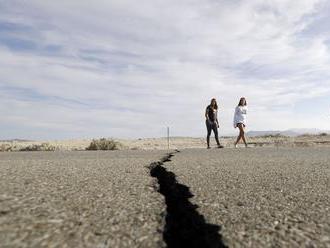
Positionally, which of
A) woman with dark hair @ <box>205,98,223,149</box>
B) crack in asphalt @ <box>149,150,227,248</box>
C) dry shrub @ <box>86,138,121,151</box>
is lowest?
crack in asphalt @ <box>149,150,227,248</box>

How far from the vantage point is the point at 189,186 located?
11.1 feet

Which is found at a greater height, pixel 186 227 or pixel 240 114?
pixel 240 114

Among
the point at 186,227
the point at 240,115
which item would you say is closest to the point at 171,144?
the point at 240,115

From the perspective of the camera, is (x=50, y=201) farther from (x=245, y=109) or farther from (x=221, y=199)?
(x=245, y=109)

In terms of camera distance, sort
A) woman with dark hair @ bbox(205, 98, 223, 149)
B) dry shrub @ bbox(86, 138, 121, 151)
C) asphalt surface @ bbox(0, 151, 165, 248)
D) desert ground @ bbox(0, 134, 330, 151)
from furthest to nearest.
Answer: desert ground @ bbox(0, 134, 330, 151) → dry shrub @ bbox(86, 138, 121, 151) → woman with dark hair @ bbox(205, 98, 223, 149) → asphalt surface @ bbox(0, 151, 165, 248)

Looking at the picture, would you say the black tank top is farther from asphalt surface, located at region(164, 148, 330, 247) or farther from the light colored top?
asphalt surface, located at region(164, 148, 330, 247)

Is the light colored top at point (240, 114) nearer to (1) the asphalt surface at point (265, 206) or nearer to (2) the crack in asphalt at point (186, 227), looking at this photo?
(1) the asphalt surface at point (265, 206)

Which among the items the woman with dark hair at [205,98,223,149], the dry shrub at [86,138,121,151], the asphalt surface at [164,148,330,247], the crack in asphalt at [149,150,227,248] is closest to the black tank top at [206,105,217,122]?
the woman with dark hair at [205,98,223,149]

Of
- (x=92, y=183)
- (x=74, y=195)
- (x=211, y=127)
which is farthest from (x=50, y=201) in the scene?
(x=211, y=127)

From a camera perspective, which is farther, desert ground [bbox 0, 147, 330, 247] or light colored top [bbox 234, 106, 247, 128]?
light colored top [bbox 234, 106, 247, 128]

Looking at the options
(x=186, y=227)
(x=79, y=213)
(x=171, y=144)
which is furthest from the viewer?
(x=171, y=144)

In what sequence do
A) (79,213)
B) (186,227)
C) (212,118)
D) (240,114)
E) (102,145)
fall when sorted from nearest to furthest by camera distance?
1. (186,227)
2. (79,213)
3. (212,118)
4. (240,114)
5. (102,145)

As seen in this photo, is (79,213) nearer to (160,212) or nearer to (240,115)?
(160,212)

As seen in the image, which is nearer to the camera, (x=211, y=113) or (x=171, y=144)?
(x=211, y=113)
